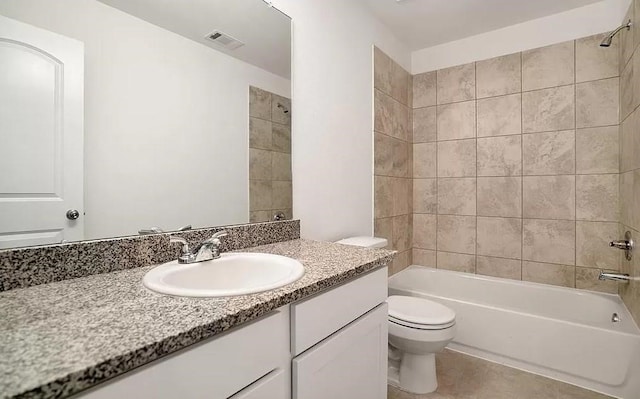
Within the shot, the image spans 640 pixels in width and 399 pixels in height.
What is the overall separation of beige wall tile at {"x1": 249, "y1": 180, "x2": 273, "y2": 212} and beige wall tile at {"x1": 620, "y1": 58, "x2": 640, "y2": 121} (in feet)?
6.74

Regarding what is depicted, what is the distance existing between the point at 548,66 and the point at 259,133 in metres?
2.22

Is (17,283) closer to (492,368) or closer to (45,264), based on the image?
(45,264)

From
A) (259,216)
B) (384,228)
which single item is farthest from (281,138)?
(384,228)

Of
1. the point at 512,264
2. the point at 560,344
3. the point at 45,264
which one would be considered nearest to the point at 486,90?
the point at 512,264

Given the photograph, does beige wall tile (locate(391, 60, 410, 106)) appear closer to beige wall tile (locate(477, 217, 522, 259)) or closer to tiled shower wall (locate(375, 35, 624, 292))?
tiled shower wall (locate(375, 35, 624, 292))

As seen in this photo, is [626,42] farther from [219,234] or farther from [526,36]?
[219,234]

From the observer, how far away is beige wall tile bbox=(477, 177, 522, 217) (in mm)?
2348

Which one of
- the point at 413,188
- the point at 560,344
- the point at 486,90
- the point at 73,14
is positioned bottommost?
the point at 560,344

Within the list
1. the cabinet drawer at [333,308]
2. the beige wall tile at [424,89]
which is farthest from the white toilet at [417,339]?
the beige wall tile at [424,89]

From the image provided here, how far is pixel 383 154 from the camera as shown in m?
2.34

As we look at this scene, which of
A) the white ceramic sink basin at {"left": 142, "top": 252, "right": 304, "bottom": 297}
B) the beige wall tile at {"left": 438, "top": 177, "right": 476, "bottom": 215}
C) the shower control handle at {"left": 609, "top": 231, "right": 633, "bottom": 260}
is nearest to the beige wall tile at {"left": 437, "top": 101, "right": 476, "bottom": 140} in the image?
the beige wall tile at {"left": 438, "top": 177, "right": 476, "bottom": 215}

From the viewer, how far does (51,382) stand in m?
0.40

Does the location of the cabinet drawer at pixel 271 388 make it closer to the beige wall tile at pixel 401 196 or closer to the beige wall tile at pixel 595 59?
the beige wall tile at pixel 401 196

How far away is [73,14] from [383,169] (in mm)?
1923
